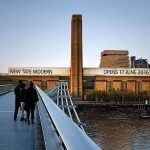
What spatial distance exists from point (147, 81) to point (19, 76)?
32412 millimetres

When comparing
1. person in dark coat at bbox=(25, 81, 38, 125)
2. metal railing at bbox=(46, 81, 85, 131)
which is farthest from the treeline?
person in dark coat at bbox=(25, 81, 38, 125)

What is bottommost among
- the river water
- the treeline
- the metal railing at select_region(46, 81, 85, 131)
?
the river water

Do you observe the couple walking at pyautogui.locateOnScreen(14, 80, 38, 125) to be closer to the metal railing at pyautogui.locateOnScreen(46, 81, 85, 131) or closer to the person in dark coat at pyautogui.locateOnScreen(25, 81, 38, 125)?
the person in dark coat at pyautogui.locateOnScreen(25, 81, 38, 125)

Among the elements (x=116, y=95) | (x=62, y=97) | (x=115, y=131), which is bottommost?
(x=115, y=131)

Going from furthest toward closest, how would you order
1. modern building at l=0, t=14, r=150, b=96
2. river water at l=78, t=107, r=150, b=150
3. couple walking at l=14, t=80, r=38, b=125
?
modern building at l=0, t=14, r=150, b=96
river water at l=78, t=107, r=150, b=150
couple walking at l=14, t=80, r=38, b=125

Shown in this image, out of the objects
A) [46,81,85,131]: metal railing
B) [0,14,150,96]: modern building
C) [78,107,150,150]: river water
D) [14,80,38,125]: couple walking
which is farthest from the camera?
[0,14,150,96]: modern building

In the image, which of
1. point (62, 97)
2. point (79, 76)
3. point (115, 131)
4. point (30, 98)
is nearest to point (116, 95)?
point (79, 76)

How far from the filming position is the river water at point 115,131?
56.4 m

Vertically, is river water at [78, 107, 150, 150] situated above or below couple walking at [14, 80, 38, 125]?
below

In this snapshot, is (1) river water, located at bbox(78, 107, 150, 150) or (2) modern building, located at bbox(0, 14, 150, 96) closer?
(1) river water, located at bbox(78, 107, 150, 150)

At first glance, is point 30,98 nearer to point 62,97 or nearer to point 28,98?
point 28,98

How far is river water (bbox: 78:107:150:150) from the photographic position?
56.4 meters

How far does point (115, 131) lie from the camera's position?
238ft

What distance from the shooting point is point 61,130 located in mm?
2693
